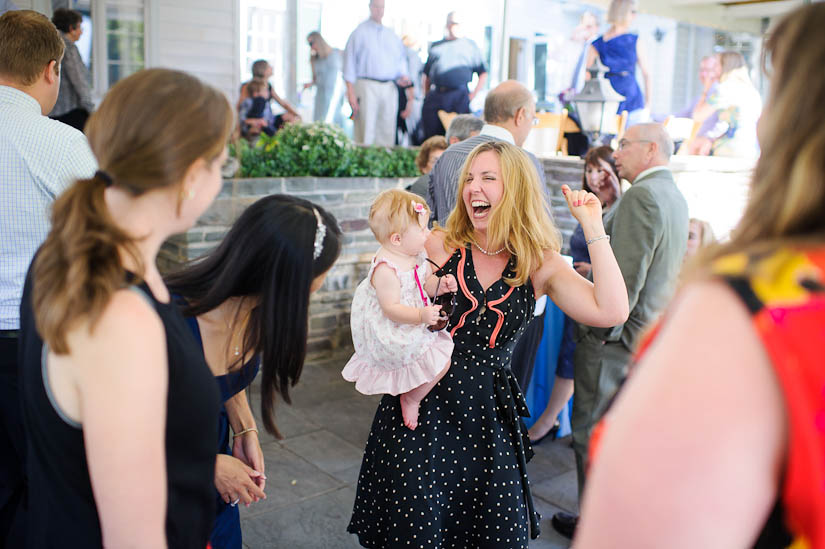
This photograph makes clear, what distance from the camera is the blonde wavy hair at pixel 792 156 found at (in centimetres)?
79

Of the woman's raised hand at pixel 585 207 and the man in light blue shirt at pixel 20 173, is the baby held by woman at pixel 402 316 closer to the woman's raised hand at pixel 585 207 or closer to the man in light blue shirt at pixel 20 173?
the woman's raised hand at pixel 585 207

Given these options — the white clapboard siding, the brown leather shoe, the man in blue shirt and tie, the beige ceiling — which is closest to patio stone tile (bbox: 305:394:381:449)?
the brown leather shoe

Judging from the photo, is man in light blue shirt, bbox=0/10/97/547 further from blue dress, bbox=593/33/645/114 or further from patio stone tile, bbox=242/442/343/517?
blue dress, bbox=593/33/645/114

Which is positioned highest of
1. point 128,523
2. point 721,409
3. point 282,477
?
point 721,409

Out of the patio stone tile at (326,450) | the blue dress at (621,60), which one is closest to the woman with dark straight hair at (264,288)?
the patio stone tile at (326,450)

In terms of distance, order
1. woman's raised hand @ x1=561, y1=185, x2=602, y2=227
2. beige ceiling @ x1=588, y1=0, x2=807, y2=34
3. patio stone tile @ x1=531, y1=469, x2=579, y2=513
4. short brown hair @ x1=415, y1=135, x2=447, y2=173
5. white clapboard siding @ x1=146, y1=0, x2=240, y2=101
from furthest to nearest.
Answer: beige ceiling @ x1=588, y1=0, x2=807, y2=34, white clapboard siding @ x1=146, y1=0, x2=240, y2=101, short brown hair @ x1=415, y1=135, x2=447, y2=173, patio stone tile @ x1=531, y1=469, x2=579, y2=513, woman's raised hand @ x1=561, y1=185, x2=602, y2=227

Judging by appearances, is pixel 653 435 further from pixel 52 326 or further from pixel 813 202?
pixel 52 326

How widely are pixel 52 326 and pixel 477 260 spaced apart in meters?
1.69

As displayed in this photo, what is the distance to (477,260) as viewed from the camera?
2590mm

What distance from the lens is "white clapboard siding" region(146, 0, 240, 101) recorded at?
1011 cm

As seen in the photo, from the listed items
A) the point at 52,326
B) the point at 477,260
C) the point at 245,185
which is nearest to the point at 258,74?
the point at 245,185

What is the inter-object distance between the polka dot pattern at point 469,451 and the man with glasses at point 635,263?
37.1 inches

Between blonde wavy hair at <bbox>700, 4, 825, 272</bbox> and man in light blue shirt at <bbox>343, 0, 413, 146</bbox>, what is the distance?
8237 millimetres

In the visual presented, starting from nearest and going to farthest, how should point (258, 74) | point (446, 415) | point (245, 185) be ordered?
1. point (446, 415)
2. point (245, 185)
3. point (258, 74)
